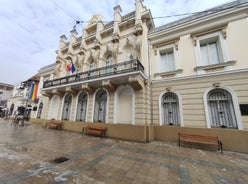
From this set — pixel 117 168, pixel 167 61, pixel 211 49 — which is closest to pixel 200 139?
pixel 117 168

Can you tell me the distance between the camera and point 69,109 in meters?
11.9

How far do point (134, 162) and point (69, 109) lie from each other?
9864mm

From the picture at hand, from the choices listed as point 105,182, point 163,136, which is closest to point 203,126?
point 163,136

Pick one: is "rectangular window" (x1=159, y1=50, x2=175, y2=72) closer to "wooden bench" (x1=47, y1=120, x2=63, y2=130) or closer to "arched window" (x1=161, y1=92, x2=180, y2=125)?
"arched window" (x1=161, y1=92, x2=180, y2=125)

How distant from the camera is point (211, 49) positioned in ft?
25.6

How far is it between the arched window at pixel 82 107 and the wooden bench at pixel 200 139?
27.0ft

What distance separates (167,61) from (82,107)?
28.8ft

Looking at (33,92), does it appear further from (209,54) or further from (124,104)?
(209,54)

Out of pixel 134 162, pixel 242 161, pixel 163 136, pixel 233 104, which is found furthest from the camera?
pixel 163 136

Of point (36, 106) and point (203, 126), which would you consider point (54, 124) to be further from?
point (203, 126)

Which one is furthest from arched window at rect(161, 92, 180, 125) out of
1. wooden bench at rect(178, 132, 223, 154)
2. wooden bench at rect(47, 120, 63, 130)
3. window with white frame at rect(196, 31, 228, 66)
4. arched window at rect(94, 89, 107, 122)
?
wooden bench at rect(47, 120, 63, 130)

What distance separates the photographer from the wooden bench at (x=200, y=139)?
19.2ft

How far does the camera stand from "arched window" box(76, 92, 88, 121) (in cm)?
1074

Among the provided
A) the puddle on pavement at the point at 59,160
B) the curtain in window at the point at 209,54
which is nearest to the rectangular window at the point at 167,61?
the curtain in window at the point at 209,54
